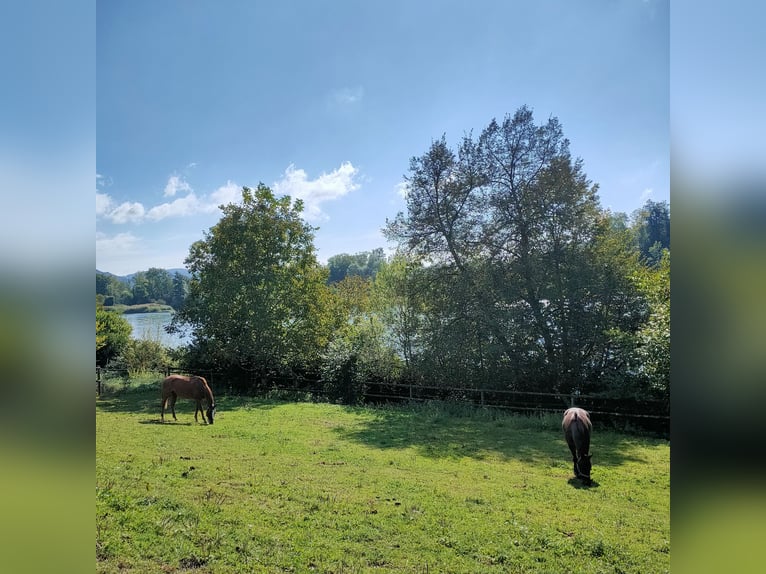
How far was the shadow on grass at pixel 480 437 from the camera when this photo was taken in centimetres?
567

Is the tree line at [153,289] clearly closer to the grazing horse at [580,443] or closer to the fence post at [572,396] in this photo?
the grazing horse at [580,443]

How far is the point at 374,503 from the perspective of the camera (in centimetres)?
359

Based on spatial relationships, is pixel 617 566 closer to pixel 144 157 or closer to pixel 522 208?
pixel 144 157

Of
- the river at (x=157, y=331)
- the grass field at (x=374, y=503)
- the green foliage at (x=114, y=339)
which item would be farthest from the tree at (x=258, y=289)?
the grass field at (x=374, y=503)

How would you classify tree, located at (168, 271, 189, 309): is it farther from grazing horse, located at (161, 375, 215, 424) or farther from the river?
grazing horse, located at (161, 375, 215, 424)

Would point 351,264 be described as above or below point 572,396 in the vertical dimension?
above

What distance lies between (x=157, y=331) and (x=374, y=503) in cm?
1224

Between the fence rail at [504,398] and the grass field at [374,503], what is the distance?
0.64 m

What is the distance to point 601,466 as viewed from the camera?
508cm

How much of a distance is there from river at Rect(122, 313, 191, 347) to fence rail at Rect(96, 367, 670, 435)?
1.04 m

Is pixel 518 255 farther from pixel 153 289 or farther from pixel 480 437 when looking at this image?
pixel 153 289

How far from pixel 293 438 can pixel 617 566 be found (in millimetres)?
4877

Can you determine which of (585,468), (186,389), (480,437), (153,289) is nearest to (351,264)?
(153,289)
